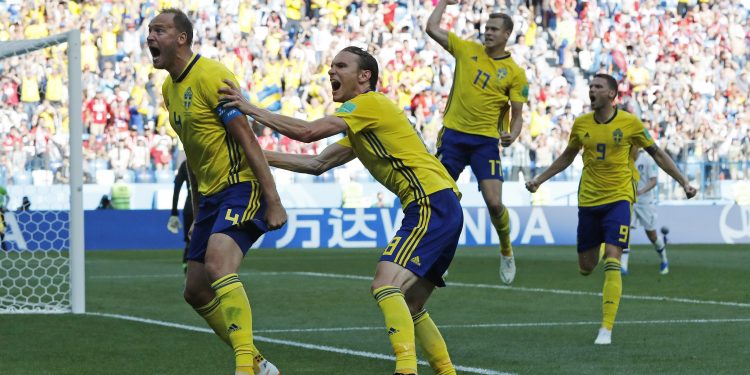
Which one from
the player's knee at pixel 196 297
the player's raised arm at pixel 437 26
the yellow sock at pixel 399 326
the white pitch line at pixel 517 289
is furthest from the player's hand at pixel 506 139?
the yellow sock at pixel 399 326

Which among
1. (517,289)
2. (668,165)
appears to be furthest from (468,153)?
(668,165)

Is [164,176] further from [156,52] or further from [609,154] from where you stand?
[156,52]

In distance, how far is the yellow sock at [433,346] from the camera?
22.9 feet

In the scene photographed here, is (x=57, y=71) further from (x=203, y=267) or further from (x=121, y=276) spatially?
(x=203, y=267)

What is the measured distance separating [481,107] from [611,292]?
3747 mm

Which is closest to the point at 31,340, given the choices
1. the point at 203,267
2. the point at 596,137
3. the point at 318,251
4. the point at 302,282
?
the point at 203,267

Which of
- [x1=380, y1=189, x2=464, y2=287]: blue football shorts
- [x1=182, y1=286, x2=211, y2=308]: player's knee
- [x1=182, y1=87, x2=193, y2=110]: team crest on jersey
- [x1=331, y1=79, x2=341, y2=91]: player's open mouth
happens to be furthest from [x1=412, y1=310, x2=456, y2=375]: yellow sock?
[x1=182, y1=87, x2=193, y2=110]: team crest on jersey

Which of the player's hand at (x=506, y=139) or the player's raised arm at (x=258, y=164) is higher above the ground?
the player's raised arm at (x=258, y=164)

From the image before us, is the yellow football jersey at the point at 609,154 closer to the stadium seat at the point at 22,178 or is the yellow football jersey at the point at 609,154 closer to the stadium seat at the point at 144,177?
the stadium seat at the point at 22,178

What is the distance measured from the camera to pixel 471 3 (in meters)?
35.5

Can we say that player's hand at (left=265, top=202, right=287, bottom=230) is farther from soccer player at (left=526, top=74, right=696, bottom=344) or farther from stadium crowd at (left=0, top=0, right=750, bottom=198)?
stadium crowd at (left=0, top=0, right=750, bottom=198)

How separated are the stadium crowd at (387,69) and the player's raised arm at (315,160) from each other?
1428 cm

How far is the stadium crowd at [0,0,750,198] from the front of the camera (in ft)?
85.3

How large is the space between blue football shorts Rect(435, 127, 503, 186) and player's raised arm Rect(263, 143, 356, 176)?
19.8 ft
